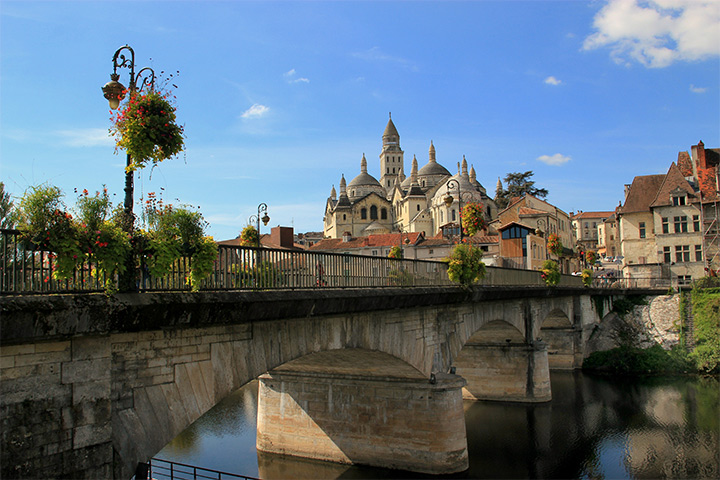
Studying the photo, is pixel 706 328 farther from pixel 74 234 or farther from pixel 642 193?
pixel 74 234

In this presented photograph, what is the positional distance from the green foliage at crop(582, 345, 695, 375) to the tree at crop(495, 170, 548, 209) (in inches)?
2612

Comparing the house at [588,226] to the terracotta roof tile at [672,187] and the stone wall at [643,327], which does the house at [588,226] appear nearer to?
the terracotta roof tile at [672,187]

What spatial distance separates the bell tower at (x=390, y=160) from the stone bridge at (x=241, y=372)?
122648mm

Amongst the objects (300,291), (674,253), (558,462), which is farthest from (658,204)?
(300,291)

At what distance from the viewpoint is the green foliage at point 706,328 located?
127ft

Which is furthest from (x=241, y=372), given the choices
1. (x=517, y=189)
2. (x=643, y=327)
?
(x=517, y=189)

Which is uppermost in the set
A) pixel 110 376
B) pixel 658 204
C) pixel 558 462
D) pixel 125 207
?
pixel 658 204

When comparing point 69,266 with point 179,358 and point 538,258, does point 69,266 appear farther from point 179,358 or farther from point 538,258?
point 538,258

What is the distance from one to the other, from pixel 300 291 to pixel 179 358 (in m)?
3.11

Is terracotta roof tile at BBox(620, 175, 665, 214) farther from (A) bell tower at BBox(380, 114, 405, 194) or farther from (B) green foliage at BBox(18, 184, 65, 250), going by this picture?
(A) bell tower at BBox(380, 114, 405, 194)

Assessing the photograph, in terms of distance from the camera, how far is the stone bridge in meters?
7.14

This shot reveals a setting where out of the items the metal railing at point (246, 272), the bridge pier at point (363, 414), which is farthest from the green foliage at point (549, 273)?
the bridge pier at point (363, 414)

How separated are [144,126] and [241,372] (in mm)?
4647

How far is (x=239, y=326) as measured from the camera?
10.8 meters
